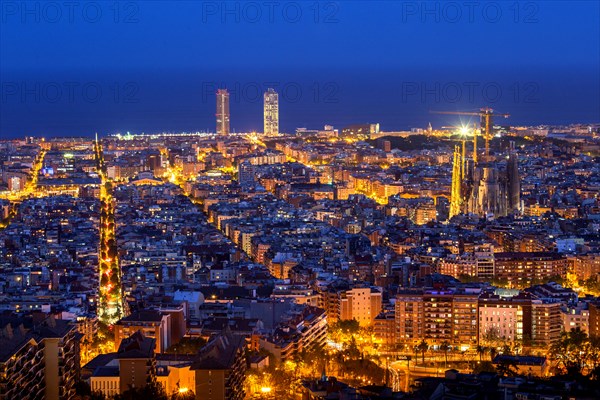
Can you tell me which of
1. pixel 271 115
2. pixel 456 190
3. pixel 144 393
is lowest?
pixel 144 393

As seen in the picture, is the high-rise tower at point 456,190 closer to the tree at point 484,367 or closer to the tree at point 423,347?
the tree at point 423,347

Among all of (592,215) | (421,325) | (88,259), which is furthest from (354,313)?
(592,215)

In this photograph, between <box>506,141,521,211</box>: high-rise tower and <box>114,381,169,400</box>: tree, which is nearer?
<box>114,381,169,400</box>: tree

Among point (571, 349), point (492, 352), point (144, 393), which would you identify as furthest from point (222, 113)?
point (144, 393)

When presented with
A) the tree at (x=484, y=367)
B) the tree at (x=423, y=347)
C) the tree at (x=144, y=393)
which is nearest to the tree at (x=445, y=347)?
the tree at (x=423, y=347)

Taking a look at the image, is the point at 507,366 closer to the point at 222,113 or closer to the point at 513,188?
the point at 513,188

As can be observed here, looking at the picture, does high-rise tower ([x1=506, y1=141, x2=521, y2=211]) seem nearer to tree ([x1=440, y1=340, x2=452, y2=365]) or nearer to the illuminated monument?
the illuminated monument

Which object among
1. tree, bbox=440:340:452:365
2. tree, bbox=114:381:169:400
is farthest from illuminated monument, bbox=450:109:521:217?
tree, bbox=114:381:169:400

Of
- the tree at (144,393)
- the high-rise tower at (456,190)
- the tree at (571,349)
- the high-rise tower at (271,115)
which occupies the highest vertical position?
the high-rise tower at (271,115)

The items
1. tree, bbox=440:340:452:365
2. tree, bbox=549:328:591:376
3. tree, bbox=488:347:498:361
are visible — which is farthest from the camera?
tree, bbox=440:340:452:365
